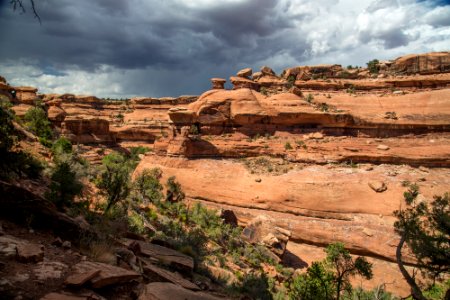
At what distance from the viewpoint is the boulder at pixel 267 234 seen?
17.4 m

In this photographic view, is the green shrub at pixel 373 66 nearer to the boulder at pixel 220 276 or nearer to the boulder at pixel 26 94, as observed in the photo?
the boulder at pixel 220 276

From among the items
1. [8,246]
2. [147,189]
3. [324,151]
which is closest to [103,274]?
[8,246]

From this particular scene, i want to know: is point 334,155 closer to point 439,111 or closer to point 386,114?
point 386,114

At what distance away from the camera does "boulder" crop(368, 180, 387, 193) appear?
20828 millimetres

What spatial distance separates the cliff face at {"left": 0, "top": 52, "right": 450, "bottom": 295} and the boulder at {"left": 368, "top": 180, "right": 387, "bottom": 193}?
0.54ft

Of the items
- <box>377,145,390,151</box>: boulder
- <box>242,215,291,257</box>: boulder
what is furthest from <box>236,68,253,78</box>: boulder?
<box>242,215,291,257</box>: boulder

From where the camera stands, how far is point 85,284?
405 centimetres

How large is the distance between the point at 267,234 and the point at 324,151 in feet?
32.9

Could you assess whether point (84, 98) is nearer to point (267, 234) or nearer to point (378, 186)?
point (267, 234)

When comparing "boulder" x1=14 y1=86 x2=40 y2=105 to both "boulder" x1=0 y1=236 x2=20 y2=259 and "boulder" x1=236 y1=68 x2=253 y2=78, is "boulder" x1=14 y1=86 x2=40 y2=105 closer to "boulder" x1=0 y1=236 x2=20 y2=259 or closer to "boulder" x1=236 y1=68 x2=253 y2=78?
"boulder" x1=236 y1=68 x2=253 y2=78

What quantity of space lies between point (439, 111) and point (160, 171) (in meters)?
25.5

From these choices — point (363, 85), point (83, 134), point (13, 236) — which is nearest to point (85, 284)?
point (13, 236)

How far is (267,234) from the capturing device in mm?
18438

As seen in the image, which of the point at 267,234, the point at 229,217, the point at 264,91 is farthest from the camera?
the point at 264,91
